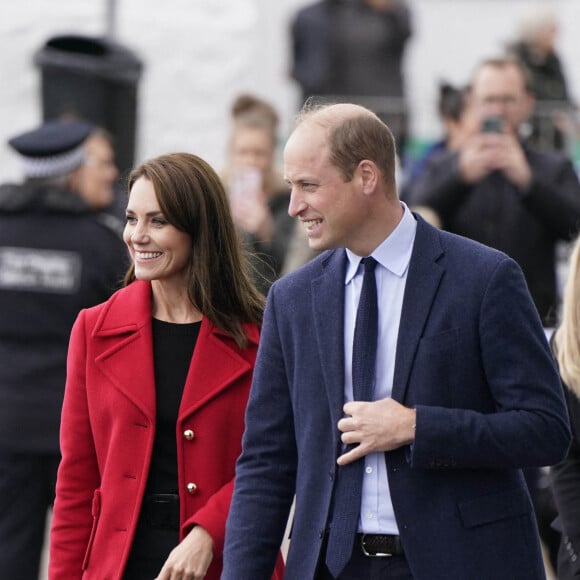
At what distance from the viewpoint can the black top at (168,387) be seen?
4.58 metres

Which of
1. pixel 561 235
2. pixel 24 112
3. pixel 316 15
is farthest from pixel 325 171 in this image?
pixel 24 112

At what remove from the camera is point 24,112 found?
46.2 feet

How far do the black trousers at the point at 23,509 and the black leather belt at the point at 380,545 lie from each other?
2681 millimetres

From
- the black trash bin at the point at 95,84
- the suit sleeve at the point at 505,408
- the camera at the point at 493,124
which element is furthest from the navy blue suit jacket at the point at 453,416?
the black trash bin at the point at 95,84

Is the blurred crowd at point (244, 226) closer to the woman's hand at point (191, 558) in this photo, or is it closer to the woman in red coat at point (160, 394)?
the woman in red coat at point (160, 394)

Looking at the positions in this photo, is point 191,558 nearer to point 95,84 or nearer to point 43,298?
point 43,298

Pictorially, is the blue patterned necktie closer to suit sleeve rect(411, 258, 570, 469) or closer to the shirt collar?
the shirt collar

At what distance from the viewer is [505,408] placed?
3.92m

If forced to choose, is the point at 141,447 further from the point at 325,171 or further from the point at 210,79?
the point at 210,79

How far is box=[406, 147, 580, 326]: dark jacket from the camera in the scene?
762 centimetres

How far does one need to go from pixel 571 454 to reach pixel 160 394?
1.26 m

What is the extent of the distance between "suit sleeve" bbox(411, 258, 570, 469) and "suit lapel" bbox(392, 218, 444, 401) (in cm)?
11

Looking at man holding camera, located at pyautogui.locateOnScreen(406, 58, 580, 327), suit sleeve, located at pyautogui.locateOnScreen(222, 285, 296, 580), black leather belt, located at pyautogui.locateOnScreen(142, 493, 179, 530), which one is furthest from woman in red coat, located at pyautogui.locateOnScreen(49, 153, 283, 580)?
man holding camera, located at pyautogui.locateOnScreen(406, 58, 580, 327)

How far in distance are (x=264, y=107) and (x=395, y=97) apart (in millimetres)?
3433
